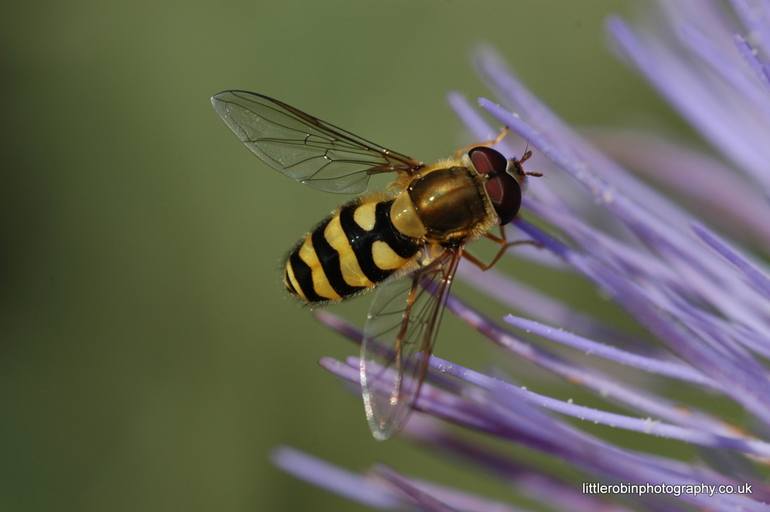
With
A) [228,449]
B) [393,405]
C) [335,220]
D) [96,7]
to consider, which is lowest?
[228,449]

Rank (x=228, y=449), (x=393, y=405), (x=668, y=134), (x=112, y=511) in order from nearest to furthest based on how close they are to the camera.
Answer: (x=393, y=405) → (x=668, y=134) → (x=112, y=511) → (x=228, y=449)

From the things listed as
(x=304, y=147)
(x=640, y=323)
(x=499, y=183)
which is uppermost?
(x=304, y=147)

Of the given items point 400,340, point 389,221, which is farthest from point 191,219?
point 400,340

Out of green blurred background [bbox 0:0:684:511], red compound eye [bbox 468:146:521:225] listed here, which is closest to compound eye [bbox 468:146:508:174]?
red compound eye [bbox 468:146:521:225]

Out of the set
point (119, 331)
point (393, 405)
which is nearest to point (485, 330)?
point (393, 405)

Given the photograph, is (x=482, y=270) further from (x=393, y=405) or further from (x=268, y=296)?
(x=268, y=296)

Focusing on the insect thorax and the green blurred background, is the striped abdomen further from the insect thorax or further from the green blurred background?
the green blurred background

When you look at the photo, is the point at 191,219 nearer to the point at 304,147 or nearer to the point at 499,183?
the point at 304,147
